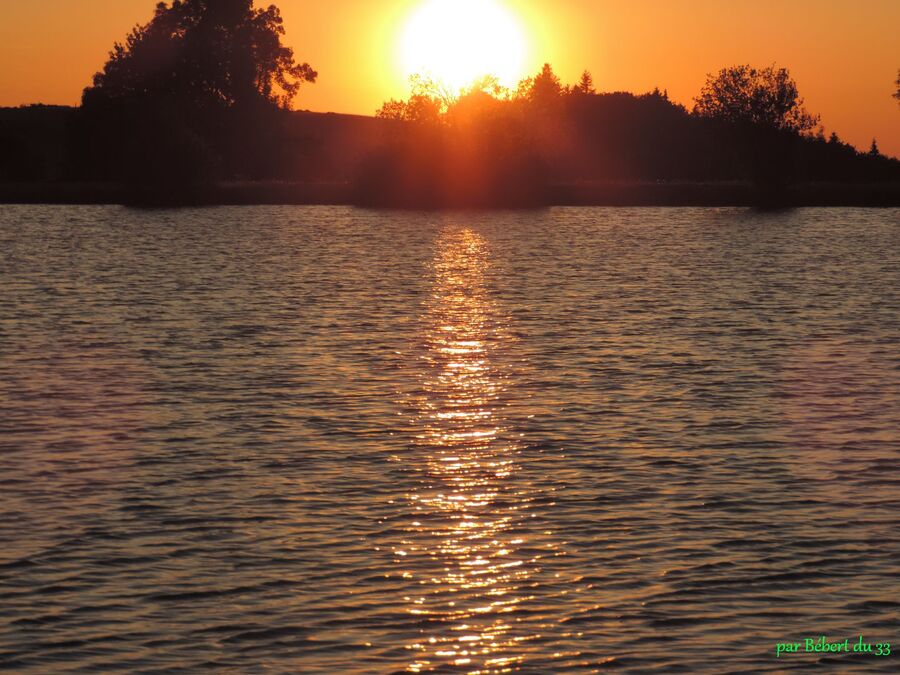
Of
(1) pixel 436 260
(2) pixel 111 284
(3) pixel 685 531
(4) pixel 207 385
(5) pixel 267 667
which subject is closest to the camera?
(5) pixel 267 667

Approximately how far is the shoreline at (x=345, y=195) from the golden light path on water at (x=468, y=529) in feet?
401

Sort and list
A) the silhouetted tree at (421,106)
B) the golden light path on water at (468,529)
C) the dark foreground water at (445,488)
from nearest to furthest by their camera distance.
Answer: the golden light path on water at (468,529) < the dark foreground water at (445,488) < the silhouetted tree at (421,106)

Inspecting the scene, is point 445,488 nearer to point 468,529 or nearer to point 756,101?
point 468,529

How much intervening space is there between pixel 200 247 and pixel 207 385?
205 ft

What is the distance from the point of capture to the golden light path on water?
49.5 feet

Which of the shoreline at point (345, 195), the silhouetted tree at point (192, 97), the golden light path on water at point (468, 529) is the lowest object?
the golden light path on water at point (468, 529)

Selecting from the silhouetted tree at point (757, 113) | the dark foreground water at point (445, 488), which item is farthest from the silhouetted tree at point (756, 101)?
the dark foreground water at point (445, 488)

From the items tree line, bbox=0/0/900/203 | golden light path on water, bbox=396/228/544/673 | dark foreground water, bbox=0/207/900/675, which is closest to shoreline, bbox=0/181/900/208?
tree line, bbox=0/0/900/203

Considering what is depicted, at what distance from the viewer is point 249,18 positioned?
157 metres

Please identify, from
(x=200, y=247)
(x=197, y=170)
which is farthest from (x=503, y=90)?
(x=200, y=247)

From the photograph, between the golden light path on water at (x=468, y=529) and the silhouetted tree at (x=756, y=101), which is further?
the silhouetted tree at (x=756, y=101)

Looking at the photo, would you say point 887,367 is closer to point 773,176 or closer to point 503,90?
point 503,90

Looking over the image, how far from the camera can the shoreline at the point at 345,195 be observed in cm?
16200

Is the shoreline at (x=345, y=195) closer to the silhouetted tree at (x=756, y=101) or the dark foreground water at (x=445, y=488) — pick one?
the silhouetted tree at (x=756, y=101)
